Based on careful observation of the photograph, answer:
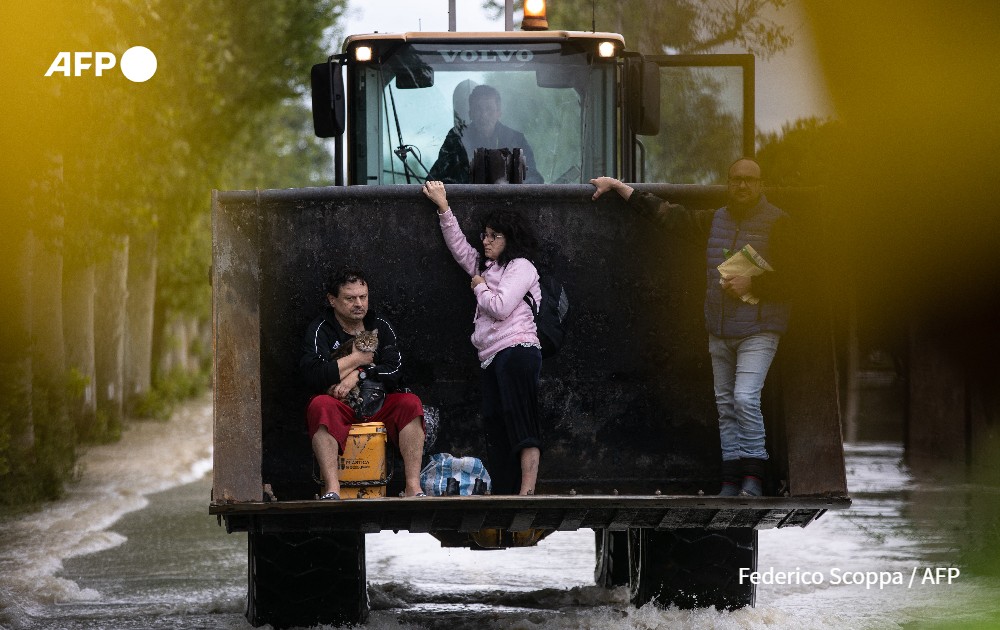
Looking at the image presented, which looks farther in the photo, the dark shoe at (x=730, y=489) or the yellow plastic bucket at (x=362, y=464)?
the dark shoe at (x=730, y=489)

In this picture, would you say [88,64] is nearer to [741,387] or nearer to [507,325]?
[507,325]

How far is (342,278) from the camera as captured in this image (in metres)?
8.48

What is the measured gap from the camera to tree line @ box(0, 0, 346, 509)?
15797mm

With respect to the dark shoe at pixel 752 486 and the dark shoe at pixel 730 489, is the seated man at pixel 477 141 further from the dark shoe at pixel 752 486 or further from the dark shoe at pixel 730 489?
the dark shoe at pixel 752 486

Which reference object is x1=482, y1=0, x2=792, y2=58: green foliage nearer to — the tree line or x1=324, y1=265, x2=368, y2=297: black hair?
the tree line

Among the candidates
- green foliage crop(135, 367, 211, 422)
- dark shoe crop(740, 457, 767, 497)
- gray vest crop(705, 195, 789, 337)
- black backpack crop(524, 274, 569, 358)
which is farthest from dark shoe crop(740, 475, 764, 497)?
green foliage crop(135, 367, 211, 422)

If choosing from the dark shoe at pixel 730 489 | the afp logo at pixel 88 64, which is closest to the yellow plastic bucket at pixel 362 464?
the dark shoe at pixel 730 489

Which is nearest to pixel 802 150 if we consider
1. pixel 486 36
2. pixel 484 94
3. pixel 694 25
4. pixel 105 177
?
pixel 694 25

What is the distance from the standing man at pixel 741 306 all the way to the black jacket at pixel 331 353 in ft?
4.13

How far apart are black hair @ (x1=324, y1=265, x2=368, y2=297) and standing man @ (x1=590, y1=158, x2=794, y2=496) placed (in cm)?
122

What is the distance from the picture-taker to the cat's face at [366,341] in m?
8.38

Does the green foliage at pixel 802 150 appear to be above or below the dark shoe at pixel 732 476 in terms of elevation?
above

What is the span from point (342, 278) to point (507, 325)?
0.79m

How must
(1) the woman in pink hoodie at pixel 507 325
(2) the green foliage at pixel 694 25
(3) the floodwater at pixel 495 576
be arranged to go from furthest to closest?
(2) the green foliage at pixel 694 25
(3) the floodwater at pixel 495 576
(1) the woman in pink hoodie at pixel 507 325
